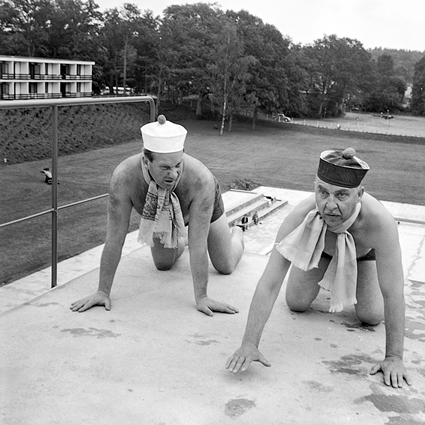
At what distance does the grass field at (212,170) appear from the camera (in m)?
4.82

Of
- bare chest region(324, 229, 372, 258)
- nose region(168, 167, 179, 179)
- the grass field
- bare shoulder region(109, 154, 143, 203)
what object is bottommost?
the grass field

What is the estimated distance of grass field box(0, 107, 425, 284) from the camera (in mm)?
4820

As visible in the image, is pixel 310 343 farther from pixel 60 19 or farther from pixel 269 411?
pixel 60 19

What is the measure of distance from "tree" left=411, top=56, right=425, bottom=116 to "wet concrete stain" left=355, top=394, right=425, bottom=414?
244 feet

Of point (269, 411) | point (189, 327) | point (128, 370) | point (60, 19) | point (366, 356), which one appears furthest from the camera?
point (60, 19)

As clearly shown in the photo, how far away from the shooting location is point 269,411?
2.81m

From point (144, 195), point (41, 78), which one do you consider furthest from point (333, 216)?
point (41, 78)

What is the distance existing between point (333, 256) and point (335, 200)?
557mm

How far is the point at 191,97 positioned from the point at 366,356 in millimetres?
59615

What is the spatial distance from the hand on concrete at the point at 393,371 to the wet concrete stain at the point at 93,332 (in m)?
1.45

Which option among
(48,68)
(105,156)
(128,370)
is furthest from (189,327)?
(48,68)

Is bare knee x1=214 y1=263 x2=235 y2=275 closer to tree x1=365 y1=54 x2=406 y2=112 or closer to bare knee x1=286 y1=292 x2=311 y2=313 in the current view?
bare knee x1=286 y1=292 x2=311 y2=313

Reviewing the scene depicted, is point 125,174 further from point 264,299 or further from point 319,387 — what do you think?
point 319,387

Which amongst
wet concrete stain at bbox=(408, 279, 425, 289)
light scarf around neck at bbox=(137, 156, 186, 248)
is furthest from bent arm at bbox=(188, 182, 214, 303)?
wet concrete stain at bbox=(408, 279, 425, 289)
